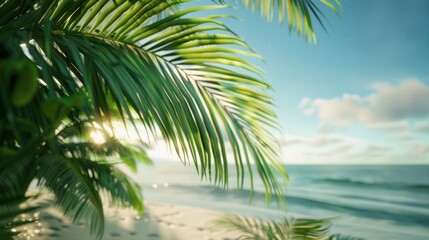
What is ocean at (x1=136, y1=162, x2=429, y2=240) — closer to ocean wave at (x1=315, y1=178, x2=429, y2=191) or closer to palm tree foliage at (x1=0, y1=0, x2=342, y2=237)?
ocean wave at (x1=315, y1=178, x2=429, y2=191)

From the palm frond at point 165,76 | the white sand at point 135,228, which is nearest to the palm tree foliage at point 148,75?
the palm frond at point 165,76

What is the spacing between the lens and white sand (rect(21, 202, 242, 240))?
587cm

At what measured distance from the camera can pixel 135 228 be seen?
24.4 feet

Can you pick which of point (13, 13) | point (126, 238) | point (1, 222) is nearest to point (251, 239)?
point (13, 13)

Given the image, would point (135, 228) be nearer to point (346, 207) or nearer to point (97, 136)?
point (97, 136)

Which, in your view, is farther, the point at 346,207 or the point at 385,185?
the point at 385,185

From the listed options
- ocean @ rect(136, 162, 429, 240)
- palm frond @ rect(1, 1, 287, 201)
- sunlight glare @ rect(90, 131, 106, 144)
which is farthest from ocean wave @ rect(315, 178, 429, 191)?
palm frond @ rect(1, 1, 287, 201)

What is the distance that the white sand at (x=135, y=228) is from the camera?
587 centimetres

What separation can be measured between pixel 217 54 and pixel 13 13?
49cm

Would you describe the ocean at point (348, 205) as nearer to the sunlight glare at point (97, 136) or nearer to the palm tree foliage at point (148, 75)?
the sunlight glare at point (97, 136)

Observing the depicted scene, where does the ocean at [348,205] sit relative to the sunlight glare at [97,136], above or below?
below

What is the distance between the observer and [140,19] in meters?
1.07

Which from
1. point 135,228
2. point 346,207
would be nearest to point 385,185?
point 346,207

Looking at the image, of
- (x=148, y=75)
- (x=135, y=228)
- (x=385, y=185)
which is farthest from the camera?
(x=385, y=185)
